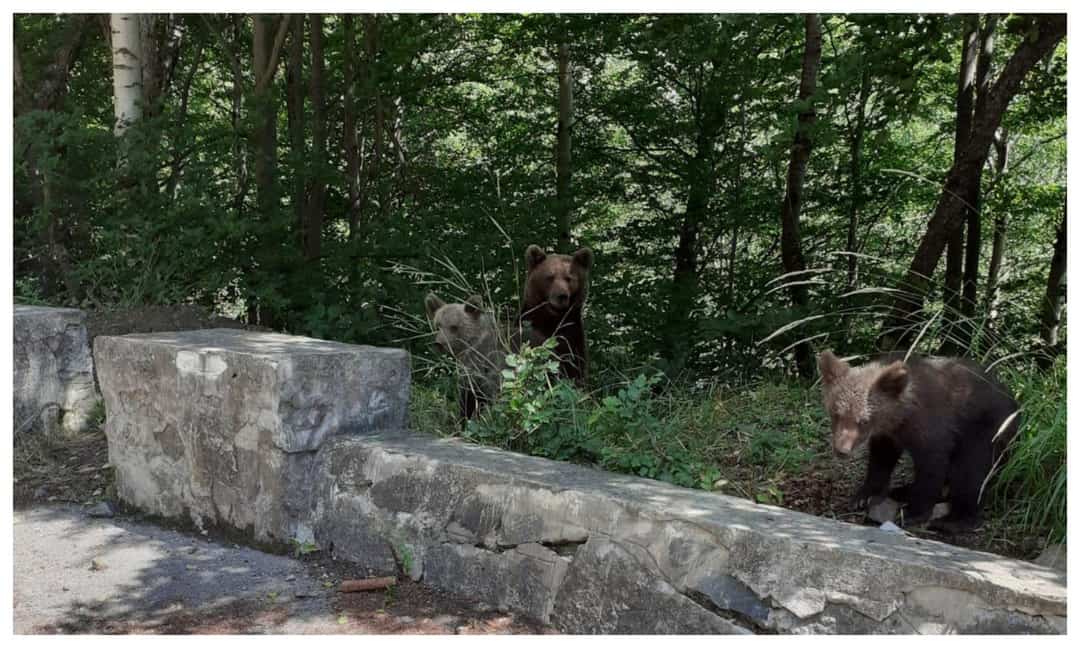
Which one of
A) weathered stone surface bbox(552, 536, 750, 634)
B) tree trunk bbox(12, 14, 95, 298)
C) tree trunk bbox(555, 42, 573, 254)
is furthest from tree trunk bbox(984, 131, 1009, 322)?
tree trunk bbox(12, 14, 95, 298)

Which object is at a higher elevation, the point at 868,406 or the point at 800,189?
the point at 800,189

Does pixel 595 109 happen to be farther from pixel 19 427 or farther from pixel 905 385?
pixel 905 385

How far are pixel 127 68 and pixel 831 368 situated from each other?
8.97m

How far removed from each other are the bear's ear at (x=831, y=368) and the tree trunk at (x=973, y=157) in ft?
13.1

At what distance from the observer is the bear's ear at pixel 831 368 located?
4156mm

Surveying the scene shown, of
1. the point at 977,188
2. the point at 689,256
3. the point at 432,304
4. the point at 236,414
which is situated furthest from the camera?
the point at 689,256

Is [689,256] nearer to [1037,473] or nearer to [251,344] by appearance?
[251,344]

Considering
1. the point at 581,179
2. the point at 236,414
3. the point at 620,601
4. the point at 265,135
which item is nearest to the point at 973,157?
the point at 581,179

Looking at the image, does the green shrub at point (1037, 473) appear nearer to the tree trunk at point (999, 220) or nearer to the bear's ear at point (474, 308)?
the bear's ear at point (474, 308)

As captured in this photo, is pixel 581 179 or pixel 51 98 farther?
pixel 51 98

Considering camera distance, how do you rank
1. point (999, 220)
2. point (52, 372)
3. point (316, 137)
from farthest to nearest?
point (316, 137) < point (999, 220) < point (52, 372)

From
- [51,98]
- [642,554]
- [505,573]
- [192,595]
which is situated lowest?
[192,595]

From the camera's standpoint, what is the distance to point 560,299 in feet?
26.3

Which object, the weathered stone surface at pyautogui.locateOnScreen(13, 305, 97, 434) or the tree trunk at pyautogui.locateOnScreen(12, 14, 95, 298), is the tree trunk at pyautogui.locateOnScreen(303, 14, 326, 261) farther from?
the weathered stone surface at pyautogui.locateOnScreen(13, 305, 97, 434)
